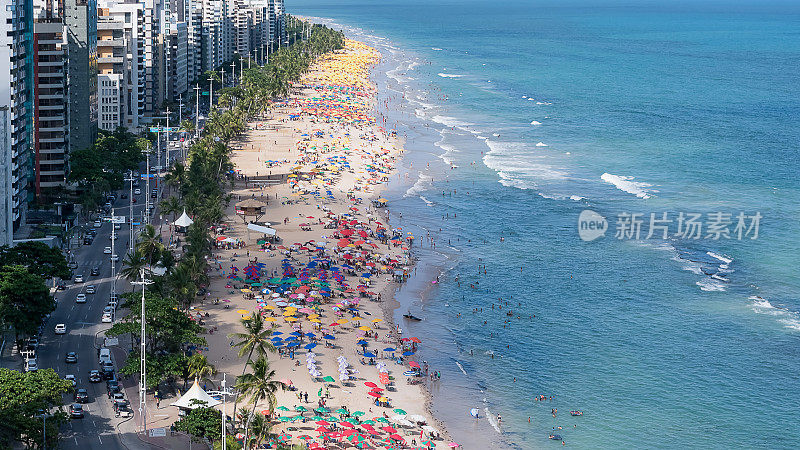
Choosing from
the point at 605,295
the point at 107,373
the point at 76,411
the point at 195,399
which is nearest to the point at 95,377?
the point at 107,373

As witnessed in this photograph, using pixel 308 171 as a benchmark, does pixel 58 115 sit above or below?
above

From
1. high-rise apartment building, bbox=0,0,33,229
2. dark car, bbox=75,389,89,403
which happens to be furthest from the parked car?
high-rise apartment building, bbox=0,0,33,229

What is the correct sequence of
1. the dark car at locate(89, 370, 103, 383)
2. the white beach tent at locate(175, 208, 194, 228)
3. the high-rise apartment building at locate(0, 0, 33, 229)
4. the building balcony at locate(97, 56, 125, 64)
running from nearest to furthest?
1. the dark car at locate(89, 370, 103, 383)
2. the high-rise apartment building at locate(0, 0, 33, 229)
3. the white beach tent at locate(175, 208, 194, 228)
4. the building balcony at locate(97, 56, 125, 64)

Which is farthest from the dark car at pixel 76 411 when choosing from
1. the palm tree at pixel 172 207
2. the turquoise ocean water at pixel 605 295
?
the palm tree at pixel 172 207

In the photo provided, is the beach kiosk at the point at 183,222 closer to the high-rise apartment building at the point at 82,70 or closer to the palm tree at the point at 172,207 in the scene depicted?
the palm tree at the point at 172,207

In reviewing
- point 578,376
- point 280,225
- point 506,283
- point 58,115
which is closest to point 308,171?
point 280,225

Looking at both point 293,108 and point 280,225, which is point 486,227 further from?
point 293,108

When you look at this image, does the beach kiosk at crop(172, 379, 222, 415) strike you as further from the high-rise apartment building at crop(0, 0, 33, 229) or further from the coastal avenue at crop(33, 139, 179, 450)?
the high-rise apartment building at crop(0, 0, 33, 229)
